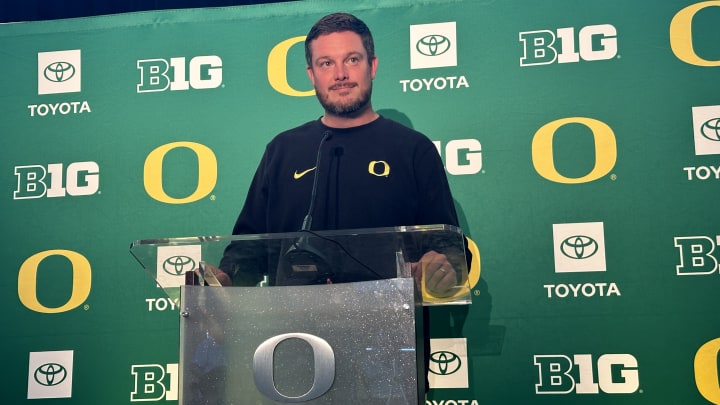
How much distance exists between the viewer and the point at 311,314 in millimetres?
2051

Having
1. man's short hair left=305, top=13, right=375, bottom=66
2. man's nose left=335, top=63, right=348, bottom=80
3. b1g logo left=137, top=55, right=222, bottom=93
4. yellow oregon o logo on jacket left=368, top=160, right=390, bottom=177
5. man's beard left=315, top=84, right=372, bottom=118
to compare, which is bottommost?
yellow oregon o logo on jacket left=368, top=160, right=390, bottom=177

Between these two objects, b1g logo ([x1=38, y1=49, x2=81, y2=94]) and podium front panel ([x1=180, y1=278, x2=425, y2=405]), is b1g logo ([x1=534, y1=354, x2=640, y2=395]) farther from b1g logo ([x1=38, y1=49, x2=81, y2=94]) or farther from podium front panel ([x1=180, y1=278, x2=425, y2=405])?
b1g logo ([x1=38, y1=49, x2=81, y2=94])

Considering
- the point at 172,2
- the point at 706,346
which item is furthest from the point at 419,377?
the point at 172,2

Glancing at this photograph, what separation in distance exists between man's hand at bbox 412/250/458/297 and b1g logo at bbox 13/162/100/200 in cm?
210

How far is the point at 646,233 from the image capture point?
3395 mm

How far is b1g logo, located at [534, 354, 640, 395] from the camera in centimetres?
327

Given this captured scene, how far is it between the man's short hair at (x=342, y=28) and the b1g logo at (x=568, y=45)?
0.61 meters

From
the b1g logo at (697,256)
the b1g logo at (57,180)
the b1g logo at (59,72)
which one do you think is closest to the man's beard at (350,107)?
the b1g logo at (57,180)

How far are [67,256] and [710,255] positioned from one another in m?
2.52

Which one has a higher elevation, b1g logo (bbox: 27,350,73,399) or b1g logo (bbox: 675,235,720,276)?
b1g logo (bbox: 675,235,720,276)

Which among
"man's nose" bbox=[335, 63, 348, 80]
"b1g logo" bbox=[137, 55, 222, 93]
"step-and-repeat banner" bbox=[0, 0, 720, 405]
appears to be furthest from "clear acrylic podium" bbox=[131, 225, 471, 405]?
"b1g logo" bbox=[137, 55, 222, 93]

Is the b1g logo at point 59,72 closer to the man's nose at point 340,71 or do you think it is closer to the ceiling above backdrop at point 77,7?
the ceiling above backdrop at point 77,7

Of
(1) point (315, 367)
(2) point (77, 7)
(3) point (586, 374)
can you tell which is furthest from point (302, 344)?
(2) point (77, 7)

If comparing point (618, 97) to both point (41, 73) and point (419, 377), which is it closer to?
point (419, 377)
